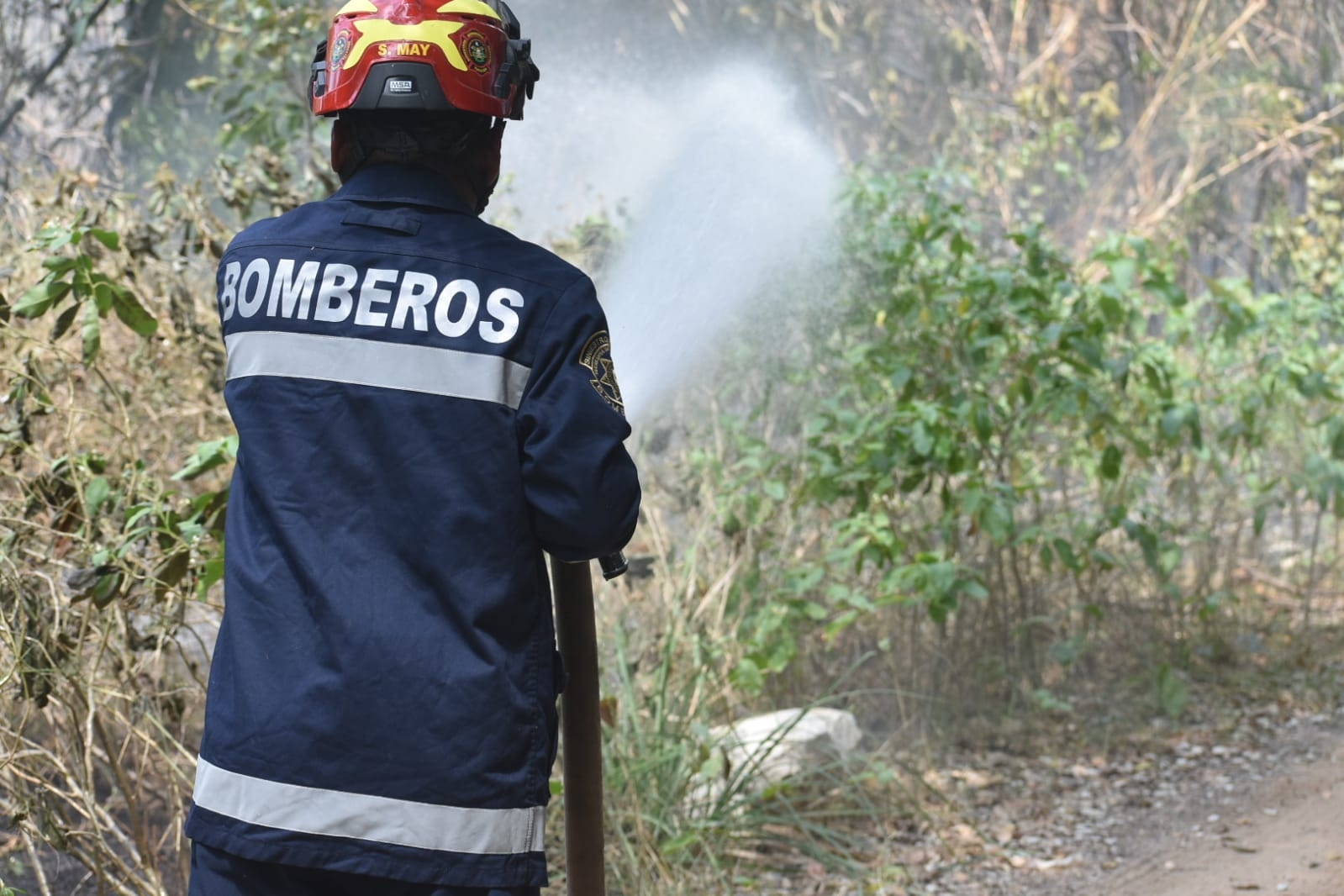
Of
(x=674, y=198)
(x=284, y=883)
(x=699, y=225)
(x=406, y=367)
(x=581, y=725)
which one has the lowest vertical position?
(x=284, y=883)

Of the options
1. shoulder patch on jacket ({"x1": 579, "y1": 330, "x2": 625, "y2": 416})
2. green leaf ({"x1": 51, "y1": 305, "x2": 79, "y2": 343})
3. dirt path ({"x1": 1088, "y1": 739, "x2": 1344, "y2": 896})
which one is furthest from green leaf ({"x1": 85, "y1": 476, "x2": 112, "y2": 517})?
dirt path ({"x1": 1088, "y1": 739, "x2": 1344, "y2": 896})

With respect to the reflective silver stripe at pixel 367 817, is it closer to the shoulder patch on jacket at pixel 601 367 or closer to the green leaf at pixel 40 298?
the shoulder patch on jacket at pixel 601 367

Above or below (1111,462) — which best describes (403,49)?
above

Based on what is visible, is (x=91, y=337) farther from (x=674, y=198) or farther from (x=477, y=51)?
(x=674, y=198)

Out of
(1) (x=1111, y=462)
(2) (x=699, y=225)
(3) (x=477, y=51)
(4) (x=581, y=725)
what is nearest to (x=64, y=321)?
(3) (x=477, y=51)

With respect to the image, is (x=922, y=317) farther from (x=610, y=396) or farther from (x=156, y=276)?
(x=610, y=396)

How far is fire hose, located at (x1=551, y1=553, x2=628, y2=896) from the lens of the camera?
200cm

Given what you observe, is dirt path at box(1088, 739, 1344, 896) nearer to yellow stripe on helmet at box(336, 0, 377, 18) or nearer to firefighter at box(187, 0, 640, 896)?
firefighter at box(187, 0, 640, 896)

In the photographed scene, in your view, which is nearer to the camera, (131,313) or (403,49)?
(403,49)

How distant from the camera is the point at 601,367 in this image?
183 centimetres

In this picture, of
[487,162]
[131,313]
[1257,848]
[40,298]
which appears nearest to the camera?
[487,162]

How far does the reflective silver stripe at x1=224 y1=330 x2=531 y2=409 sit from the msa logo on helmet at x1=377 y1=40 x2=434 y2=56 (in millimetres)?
382

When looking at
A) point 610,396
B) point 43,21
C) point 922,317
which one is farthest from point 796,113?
point 610,396

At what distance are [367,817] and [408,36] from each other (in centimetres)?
100
